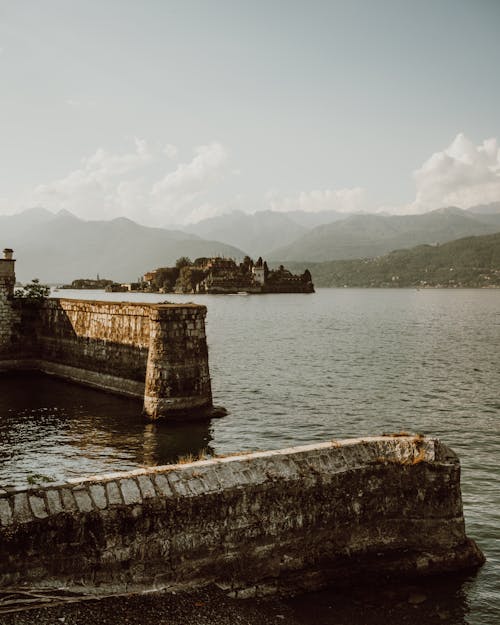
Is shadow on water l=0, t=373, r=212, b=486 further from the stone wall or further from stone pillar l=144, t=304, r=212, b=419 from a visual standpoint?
the stone wall

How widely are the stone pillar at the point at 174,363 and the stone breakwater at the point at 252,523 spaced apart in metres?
13.0

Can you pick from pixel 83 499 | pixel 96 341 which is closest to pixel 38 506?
pixel 83 499

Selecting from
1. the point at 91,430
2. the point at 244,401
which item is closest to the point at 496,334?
the point at 244,401

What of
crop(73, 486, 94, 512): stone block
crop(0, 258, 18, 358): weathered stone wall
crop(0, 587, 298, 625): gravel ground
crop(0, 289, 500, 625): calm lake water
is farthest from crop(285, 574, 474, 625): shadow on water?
crop(0, 258, 18, 358): weathered stone wall

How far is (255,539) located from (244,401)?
19.2m

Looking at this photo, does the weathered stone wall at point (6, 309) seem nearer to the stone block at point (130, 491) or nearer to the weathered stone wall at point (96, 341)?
the weathered stone wall at point (96, 341)

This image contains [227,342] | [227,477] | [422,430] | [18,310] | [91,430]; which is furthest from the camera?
[227,342]

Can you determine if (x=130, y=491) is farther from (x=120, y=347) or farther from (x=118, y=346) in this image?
(x=118, y=346)

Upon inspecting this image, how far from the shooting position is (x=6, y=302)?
29.8 m

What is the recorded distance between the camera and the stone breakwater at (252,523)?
683 cm

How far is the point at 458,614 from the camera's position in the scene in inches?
327

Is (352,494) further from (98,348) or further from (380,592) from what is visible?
(98,348)

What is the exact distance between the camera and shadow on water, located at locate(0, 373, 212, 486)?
15.7m

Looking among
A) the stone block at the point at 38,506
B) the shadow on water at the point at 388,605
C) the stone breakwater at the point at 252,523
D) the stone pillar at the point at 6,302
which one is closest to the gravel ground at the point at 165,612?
the stone breakwater at the point at 252,523
